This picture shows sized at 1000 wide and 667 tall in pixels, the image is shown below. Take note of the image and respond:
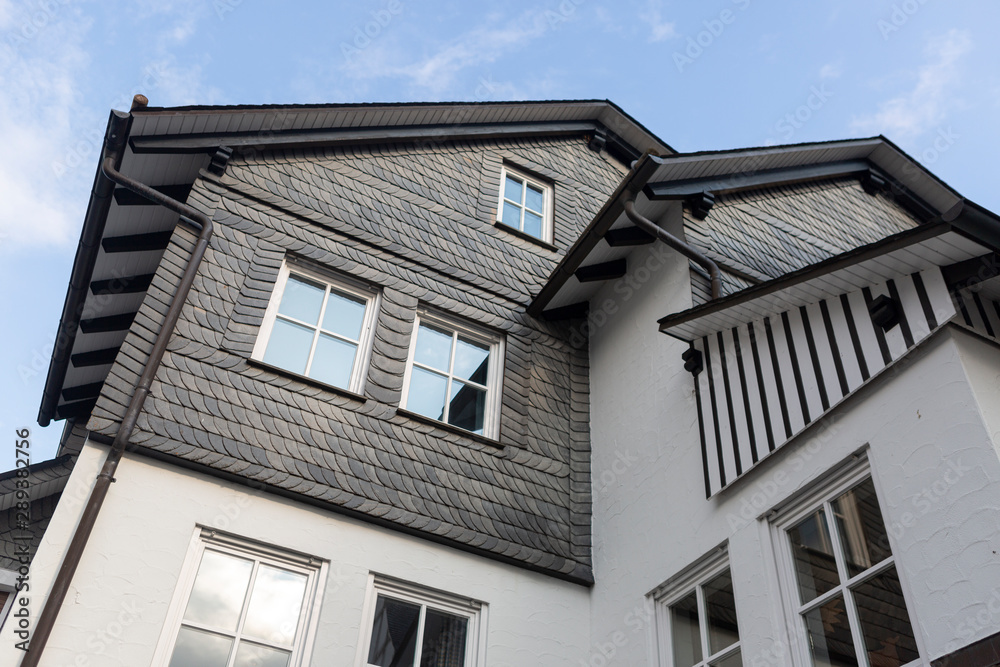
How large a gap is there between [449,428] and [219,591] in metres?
2.44

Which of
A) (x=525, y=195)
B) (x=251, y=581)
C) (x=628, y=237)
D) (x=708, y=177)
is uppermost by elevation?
(x=525, y=195)

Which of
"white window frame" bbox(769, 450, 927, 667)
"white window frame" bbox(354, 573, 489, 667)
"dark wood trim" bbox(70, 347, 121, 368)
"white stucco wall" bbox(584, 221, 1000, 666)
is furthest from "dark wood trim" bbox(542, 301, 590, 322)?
"dark wood trim" bbox(70, 347, 121, 368)

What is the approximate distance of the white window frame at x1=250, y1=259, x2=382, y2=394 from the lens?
23.3 feet

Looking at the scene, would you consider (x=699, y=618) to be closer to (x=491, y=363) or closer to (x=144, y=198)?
(x=491, y=363)

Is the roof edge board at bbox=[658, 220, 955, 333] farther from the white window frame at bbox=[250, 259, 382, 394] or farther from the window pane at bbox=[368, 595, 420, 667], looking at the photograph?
the window pane at bbox=[368, 595, 420, 667]

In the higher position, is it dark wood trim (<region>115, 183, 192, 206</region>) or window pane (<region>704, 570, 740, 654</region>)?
dark wood trim (<region>115, 183, 192, 206</region>)

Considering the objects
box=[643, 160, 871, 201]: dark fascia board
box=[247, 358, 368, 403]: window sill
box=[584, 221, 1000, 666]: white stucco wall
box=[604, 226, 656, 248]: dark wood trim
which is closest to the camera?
box=[584, 221, 1000, 666]: white stucco wall

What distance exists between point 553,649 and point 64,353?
638 centimetres

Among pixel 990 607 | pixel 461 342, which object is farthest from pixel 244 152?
pixel 990 607

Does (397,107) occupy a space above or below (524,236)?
above

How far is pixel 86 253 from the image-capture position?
7.68 metres

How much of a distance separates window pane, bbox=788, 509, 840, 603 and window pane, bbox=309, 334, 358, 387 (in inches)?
Result: 156

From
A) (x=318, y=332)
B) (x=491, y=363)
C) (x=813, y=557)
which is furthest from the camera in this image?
(x=491, y=363)

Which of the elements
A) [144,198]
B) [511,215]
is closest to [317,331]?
[144,198]
